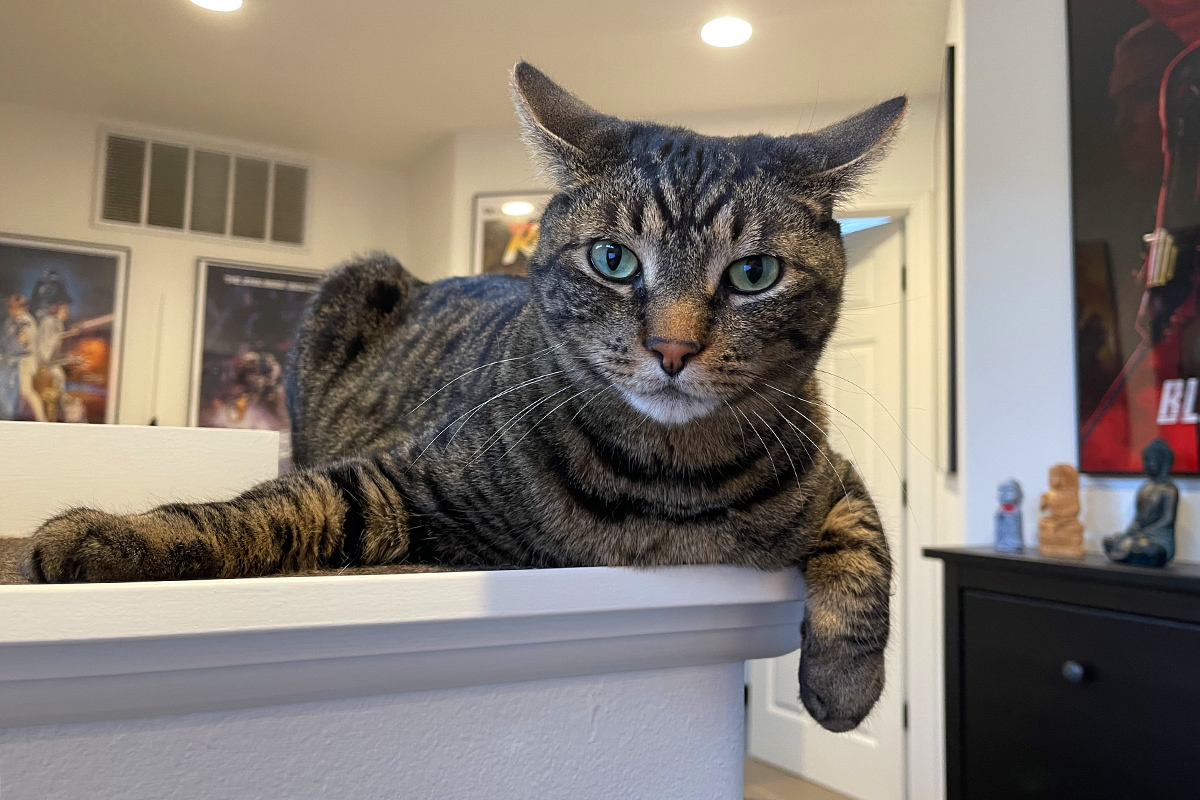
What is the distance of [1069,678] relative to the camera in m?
1.27

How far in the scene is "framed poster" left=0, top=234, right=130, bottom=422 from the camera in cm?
314

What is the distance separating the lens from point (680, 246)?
0.65 m

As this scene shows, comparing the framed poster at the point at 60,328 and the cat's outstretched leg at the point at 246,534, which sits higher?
the framed poster at the point at 60,328

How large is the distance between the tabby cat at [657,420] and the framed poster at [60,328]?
310cm

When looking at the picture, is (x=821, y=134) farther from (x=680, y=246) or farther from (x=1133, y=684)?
(x=1133, y=684)

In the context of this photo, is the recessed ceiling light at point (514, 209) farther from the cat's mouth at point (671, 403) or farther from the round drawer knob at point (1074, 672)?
the cat's mouth at point (671, 403)

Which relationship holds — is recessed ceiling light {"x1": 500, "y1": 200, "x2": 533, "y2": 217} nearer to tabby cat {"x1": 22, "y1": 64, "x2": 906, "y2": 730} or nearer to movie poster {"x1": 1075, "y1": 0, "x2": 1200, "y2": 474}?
movie poster {"x1": 1075, "y1": 0, "x2": 1200, "y2": 474}

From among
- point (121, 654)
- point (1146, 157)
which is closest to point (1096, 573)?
point (1146, 157)

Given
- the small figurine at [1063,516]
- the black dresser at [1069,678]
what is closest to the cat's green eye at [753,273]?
the black dresser at [1069,678]

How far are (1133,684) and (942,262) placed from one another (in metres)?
1.60

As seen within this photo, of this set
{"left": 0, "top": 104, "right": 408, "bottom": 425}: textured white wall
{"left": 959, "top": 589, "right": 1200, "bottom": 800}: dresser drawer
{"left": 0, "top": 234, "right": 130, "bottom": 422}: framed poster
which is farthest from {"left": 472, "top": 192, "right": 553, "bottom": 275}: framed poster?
{"left": 959, "top": 589, "right": 1200, "bottom": 800}: dresser drawer

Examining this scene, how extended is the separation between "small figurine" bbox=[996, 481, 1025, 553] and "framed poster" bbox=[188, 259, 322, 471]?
2.81 meters

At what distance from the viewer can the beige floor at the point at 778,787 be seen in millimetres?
2818

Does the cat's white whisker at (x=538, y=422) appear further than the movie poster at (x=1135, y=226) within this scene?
No
